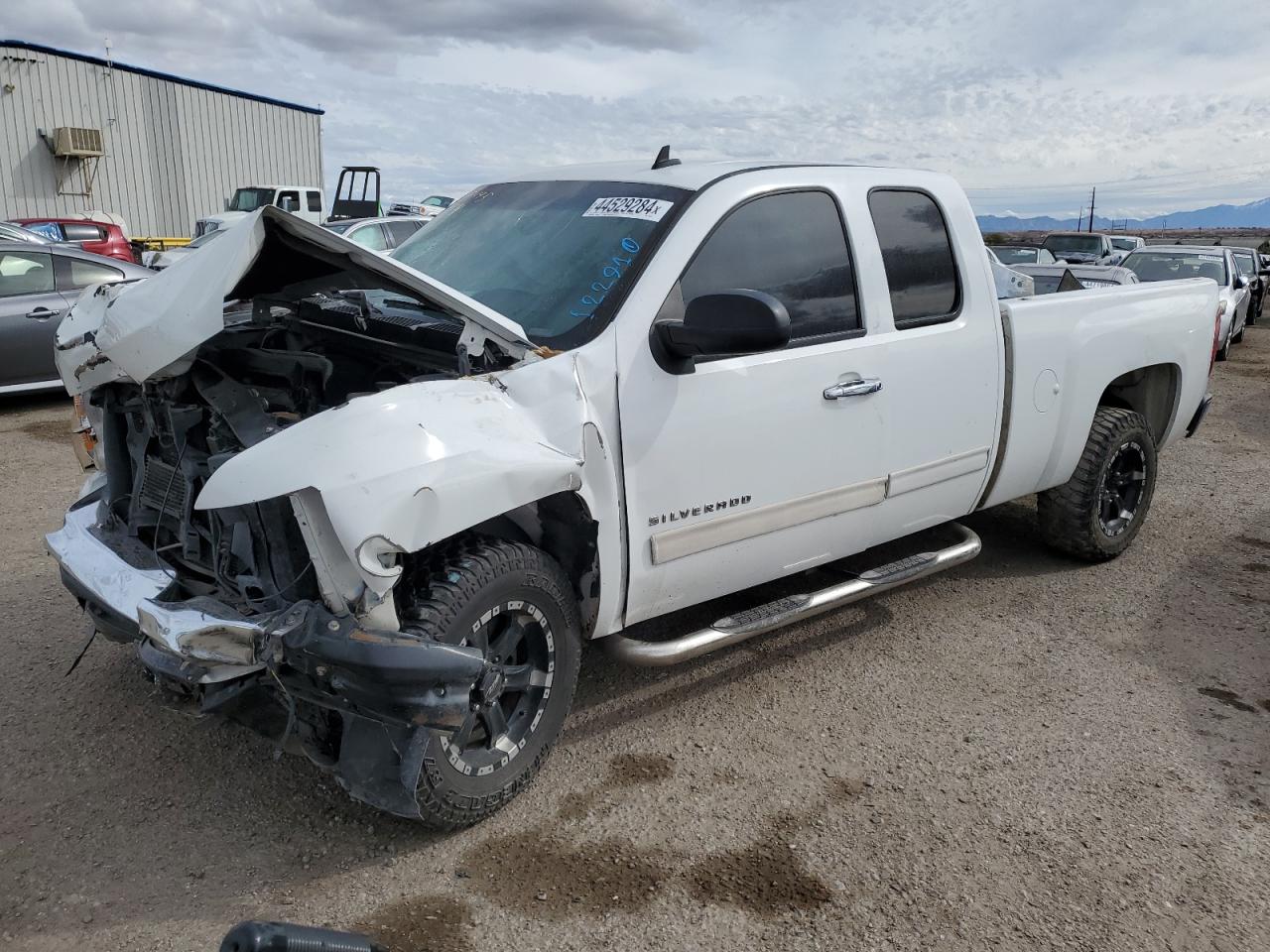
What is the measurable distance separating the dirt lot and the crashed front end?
0.43 meters

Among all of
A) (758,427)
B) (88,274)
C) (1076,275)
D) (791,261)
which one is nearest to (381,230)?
(88,274)

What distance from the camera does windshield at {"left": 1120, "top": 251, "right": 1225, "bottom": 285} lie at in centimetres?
1488

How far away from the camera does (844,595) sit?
407cm

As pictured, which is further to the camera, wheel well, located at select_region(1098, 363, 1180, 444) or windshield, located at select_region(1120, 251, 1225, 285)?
windshield, located at select_region(1120, 251, 1225, 285)

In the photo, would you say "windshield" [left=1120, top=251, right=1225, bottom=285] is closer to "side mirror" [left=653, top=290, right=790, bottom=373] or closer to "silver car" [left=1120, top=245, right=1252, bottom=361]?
"silver car" [left=1120, top=245, right=1252, bottom=361]

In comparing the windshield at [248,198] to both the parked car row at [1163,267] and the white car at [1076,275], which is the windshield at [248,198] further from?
the white car at [1076,275]

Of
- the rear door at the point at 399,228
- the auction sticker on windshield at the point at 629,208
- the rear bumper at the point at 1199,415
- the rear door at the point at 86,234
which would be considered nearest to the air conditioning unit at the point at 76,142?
the rear door at the point at 86,234

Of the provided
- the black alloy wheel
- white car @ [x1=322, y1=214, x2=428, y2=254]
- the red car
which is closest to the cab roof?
the black alloy wheel

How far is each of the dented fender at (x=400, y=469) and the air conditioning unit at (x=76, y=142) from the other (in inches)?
1183

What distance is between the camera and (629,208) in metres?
3.65

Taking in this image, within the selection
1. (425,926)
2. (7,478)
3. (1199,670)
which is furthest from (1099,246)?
(425,926)

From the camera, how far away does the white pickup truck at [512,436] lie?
2.66 meters

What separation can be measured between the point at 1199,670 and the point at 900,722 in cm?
152

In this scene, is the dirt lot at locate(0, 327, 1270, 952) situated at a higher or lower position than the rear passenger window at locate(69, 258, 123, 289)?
lower
